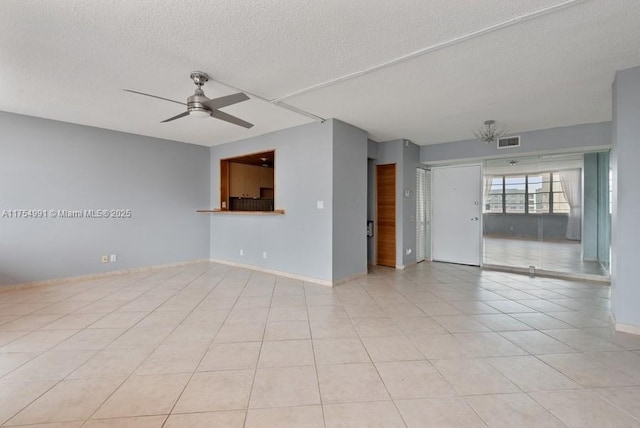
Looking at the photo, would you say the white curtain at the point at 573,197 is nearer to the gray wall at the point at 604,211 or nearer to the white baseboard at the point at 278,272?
the gray wall at the point at 604,211

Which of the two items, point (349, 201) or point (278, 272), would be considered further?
point (278, 272)

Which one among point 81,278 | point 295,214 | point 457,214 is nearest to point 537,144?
point 457,214

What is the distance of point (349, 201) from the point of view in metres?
4.81

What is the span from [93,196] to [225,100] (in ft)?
12.5

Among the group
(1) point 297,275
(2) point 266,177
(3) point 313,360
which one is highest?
(2) point 266,177

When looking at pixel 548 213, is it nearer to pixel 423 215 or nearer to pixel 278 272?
pixel 423 215

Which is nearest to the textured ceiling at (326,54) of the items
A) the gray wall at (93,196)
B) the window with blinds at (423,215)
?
the gray wall at (93,196)

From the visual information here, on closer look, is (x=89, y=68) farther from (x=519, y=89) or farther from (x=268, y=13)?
(x=519, y=89)

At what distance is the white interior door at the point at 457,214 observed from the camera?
6.13 metres

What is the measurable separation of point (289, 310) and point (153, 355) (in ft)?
4.81

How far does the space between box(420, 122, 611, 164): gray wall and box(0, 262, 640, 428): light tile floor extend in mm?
2456

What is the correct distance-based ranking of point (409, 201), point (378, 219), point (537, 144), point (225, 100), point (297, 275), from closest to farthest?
point (225, 100)
point (297, 275)
point (537, 144)
point (409, 201)
point (378, 219)

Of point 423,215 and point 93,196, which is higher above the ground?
point 93,196

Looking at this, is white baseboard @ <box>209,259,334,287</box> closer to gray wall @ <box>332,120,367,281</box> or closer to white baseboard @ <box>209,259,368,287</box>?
white baseboard @ <box>209,259,368,287</box>
